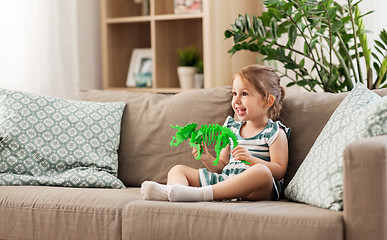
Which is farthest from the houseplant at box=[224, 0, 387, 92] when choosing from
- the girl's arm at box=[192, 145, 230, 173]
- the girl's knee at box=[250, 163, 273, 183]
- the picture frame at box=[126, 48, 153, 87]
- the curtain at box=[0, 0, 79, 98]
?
the curtain at box=[0, 0, 79, 98]

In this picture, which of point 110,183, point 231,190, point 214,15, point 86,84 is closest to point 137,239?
point 231,190

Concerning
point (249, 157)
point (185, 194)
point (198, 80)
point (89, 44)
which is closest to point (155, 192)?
point (185, 194)

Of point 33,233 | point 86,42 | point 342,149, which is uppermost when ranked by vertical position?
point 86,42

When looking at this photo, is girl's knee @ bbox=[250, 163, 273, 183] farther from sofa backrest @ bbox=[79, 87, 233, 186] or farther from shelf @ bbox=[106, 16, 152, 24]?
shelf @ bbox=[106, 16, 152, 24]

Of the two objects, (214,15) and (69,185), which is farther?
(214,15)

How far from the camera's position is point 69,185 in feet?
7.89

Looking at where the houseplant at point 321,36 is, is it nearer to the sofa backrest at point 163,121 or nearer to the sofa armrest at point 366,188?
the sofa backrest at point 163,121

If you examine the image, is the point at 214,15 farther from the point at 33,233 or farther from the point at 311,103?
the point at 33,233

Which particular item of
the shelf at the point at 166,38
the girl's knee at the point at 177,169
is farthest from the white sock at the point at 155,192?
the shelf at the point at 166,38

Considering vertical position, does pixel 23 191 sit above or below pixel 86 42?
below

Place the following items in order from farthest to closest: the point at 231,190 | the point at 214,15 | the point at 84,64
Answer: the point at 84,64, the point at 214,15, the point at 231,190

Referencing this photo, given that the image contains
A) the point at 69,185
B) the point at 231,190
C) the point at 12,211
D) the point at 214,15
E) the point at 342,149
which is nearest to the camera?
the point at 342,149

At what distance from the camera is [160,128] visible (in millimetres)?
2559

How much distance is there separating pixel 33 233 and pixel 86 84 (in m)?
1.87
